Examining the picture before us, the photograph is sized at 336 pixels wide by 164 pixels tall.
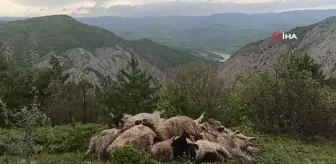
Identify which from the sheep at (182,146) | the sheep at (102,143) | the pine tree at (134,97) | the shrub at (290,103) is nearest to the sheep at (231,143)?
the sheep at (182,146)

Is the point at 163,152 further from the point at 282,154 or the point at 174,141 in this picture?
the point at 282,154

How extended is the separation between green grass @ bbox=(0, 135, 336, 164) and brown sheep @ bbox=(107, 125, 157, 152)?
119 inches

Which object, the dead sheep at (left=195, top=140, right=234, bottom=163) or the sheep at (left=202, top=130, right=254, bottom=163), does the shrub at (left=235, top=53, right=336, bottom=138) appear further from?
the dead sheep at (left=195, top=140, right=234, bottom=163)

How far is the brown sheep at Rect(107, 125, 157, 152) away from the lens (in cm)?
2466

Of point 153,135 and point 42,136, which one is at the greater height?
point 153,135

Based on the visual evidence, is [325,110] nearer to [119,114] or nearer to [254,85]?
[254,85]

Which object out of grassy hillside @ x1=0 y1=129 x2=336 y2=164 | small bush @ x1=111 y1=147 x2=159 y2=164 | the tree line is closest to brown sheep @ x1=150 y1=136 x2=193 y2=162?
grassy hillside @ x1=0 y1=129 x2=336 y2=164

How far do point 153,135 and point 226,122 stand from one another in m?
20.6

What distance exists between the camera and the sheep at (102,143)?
85.7 ft

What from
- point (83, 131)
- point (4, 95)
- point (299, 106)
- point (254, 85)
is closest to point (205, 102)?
point (254, 85)

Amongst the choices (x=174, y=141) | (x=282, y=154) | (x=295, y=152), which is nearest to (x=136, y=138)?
(x=174, y=141)

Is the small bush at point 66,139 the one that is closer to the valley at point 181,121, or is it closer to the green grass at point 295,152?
the valley at point 181,121

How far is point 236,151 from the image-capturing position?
2608 centimetres

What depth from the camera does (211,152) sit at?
24438 mm
